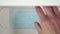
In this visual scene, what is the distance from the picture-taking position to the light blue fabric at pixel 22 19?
70cm

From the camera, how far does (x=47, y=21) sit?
19.8 inches

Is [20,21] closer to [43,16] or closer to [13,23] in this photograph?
[13,23]

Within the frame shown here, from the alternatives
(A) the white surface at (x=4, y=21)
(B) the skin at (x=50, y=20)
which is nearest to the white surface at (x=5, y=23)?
(A) the white surface at (x=4, y=21)

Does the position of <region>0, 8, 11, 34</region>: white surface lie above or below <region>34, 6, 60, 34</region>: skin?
above

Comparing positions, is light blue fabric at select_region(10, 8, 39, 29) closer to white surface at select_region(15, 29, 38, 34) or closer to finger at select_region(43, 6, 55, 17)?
white surface at select_region(15, 29, 38, 34)

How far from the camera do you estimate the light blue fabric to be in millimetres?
703

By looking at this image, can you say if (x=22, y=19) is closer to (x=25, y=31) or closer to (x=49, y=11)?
(x=25, y=31)

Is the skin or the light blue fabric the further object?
the light blue fabric

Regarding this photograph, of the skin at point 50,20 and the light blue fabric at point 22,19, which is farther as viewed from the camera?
the light blue fabric at point 22,19

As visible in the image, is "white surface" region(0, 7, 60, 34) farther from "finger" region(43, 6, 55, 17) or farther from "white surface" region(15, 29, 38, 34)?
"finger" region(43, 6, 55, 17)

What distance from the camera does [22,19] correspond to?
727 millimetres
